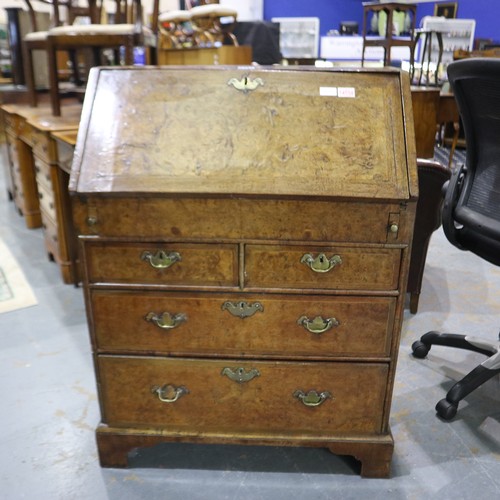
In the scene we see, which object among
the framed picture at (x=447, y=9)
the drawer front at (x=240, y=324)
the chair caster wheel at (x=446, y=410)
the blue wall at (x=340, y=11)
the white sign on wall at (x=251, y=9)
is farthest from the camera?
the white sign on wall at (x=251, y=9)

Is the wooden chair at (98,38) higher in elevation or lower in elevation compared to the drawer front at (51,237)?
higher

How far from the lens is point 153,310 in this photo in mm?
1534

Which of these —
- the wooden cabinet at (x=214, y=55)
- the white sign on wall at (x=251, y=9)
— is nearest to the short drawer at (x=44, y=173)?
the wooden cabinet at (x=214, y=55)

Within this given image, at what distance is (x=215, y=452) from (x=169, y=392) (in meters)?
0.34

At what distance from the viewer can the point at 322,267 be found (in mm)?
1448

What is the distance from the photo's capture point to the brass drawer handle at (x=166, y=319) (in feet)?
5.04

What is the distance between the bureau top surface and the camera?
1.39 meters

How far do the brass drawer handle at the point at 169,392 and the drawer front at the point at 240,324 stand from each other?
0.13 metres

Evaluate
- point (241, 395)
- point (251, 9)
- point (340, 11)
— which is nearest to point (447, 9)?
point (340, 11)

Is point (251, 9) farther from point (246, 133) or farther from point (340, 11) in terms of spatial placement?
point (246, 133)

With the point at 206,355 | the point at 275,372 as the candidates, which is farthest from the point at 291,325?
the point at 206,355

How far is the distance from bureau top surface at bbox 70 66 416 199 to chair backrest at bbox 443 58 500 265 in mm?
397

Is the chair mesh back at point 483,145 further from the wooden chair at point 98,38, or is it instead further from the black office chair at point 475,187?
the wooden chair at point 98,38

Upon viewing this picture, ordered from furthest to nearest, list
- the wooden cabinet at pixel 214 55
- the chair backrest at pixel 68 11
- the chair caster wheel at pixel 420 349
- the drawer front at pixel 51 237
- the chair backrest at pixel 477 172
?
the wooden cabinet at pixel 214 55 → the chair backrest at pixel 68 11 → the drawer front at pixel 51 237 → the chair caster wheel at pixel 420 349 → the chair backrest at pixel 477 172
